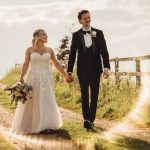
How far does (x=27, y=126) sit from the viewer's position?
31.6ft

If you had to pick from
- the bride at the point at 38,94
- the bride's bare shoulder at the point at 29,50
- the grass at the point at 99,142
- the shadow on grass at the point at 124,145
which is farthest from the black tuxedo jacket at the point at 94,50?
the shadow on grass at the point at 124,145

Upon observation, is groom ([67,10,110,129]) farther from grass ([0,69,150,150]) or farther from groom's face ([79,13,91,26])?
grass ([0,69,150,150])

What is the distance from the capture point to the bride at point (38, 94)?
952 cm

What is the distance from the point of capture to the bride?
9.52m

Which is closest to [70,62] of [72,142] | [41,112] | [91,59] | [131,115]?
[91,59]

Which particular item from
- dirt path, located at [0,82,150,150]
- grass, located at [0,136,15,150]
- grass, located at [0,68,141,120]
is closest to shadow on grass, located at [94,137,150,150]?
dirt path, located at [0,82,150,150]

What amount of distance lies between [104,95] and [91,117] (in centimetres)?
508

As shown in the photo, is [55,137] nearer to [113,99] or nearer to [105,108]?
[105,108]

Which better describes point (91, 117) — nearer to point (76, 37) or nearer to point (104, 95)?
point (76, 37)

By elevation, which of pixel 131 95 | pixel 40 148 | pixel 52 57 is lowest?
pixel 40 148

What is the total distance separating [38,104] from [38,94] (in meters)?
0.21

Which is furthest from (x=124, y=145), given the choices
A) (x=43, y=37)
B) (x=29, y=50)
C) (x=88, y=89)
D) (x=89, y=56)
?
(x=29, y=50)

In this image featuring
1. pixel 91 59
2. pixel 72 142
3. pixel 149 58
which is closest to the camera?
pixel 72 142

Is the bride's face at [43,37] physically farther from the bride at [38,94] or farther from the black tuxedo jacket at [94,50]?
the black tuxedo jacket at [94,50]
